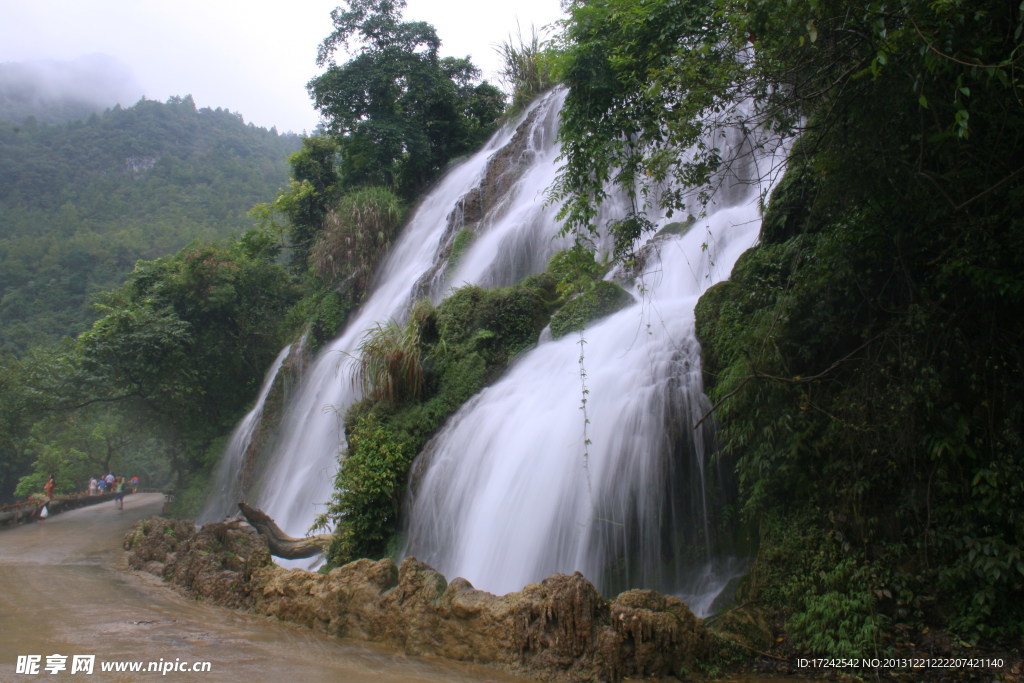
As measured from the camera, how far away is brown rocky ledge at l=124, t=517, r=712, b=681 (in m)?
4.13

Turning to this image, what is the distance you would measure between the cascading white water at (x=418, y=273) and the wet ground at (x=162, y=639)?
148 inches

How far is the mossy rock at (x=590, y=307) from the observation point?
8.59 metres

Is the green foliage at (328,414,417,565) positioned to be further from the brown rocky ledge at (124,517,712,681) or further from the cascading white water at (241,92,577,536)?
the cascading white water at (241,92,577,536)

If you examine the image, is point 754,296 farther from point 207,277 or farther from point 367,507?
point 207,277

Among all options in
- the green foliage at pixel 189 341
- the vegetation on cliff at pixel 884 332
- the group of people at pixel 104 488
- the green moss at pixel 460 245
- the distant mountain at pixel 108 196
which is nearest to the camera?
the vegetation on cliff at pixel 884 332

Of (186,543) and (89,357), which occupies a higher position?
(89,357)

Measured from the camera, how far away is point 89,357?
52.7 ft

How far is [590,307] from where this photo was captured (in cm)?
865

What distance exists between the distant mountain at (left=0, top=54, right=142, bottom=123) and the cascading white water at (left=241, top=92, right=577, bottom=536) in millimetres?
92753

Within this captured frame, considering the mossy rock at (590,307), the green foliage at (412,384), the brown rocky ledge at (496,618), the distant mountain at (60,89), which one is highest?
the distant mountain at (60,89)

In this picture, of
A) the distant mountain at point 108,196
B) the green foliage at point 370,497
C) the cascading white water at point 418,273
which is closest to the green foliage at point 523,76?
the cascading white water at point 418,273

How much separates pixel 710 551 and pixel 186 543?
6217 millimetres

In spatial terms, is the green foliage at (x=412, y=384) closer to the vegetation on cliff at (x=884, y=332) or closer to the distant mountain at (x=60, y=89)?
the vegetation on cliff at (x=884, y=332)

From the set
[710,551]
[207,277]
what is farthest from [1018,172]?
[207,277]
